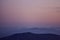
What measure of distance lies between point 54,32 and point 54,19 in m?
0.27

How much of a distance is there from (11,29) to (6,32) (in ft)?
0.39

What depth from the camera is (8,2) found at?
2910 mm

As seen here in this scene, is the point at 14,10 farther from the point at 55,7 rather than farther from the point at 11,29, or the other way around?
the point at 55,7

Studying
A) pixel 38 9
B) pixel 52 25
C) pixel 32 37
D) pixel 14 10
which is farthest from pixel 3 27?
pixel 52 25

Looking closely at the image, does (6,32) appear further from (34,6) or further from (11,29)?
(34,6)

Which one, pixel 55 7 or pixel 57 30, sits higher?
pixel 55 7

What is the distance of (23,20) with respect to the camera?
2912 mm

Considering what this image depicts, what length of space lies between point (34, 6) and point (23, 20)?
0.37 metres

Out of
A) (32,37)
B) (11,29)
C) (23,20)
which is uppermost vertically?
(23,20)

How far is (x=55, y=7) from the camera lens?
292 centimetres

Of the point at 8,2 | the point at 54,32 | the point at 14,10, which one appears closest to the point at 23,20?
the point at 14,10

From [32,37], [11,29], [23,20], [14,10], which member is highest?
[14,10]

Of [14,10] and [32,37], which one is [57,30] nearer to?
[32,37]

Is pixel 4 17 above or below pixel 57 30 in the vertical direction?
above
